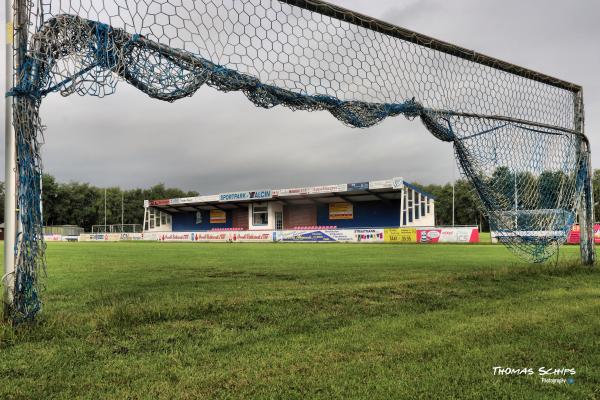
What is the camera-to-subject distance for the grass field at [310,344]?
2.92 metres

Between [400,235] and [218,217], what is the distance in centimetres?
3330

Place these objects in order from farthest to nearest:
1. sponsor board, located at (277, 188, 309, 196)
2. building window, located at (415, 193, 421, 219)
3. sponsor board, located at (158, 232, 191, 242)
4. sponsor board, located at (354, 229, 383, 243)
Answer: sponsor board, located at (277, 188, 309, 196)
sponsor board, located at (158, 232, 191, 242)
building window, located at (415, 193, 421, 219)
sponsor board, located at (354, 229, 383, 243)

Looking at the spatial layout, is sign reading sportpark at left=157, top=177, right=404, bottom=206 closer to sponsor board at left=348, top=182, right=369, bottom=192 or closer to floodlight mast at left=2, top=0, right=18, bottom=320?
sponsor board at left=348, top=182, right=369, bottom=192

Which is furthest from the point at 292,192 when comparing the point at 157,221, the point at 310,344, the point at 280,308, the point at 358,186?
the point at 310,344

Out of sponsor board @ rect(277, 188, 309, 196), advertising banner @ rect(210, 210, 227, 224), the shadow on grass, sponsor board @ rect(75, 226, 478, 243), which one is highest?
sponsor board @ rect(277, 188, 309, 196)

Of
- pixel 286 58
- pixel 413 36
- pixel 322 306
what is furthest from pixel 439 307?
pixel 413 36

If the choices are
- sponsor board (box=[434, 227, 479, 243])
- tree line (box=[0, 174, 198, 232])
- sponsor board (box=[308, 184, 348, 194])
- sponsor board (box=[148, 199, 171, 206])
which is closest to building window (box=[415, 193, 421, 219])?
sponsor board (box=[308, 184, 348, 194])

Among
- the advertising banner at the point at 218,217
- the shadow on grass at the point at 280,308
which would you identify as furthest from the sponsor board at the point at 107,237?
the shadow on grass at the point at 280,308

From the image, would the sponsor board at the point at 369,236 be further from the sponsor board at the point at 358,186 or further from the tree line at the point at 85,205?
A: the tree line at the point at 85,205

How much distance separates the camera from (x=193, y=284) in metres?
8.45

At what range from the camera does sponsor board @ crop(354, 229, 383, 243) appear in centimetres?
3544

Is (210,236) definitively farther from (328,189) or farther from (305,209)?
(328,189)

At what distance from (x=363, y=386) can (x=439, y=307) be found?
2987 millimetres

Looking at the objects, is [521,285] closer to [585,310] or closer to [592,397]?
[585,310]
